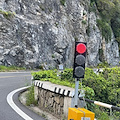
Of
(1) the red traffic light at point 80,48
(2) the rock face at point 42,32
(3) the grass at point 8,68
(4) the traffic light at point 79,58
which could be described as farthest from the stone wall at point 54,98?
(2) the rock face at point 42,32

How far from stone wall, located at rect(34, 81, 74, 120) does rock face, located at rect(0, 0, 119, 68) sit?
1538 cm

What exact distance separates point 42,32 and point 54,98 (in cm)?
2119

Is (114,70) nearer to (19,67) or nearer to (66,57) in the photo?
(19,67)

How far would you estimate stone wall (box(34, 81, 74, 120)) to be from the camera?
6523 millimetres

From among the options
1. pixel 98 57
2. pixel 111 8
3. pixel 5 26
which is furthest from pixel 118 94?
pixel 111 8

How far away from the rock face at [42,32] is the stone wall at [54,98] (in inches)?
605

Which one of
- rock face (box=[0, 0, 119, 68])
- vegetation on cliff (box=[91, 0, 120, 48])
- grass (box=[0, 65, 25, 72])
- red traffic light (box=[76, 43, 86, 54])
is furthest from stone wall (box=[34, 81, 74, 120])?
vegetation on cliff (box=[91, 0, 120, 48])

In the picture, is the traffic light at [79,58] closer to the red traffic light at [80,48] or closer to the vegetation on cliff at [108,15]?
the red traffic light at [80,48]

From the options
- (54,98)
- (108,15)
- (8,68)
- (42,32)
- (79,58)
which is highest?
(108,15)

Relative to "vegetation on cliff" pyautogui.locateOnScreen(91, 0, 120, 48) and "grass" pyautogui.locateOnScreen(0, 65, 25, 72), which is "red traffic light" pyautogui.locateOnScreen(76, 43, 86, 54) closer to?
"grass" pyautogui.locateOnScreen(0, 65, 25, 72)

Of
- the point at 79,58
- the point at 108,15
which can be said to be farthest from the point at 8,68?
the point at 108,15

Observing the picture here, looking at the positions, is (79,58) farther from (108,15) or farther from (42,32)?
(108,15)

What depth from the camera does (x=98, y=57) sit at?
40.5 meters

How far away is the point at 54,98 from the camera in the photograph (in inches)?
285
